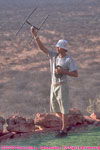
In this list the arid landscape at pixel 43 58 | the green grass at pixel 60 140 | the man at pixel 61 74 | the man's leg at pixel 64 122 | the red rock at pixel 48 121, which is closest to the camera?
the green grass at pixel 60 140

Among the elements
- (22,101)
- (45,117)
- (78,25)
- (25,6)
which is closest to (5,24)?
(78,25)

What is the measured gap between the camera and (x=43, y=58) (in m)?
18.8

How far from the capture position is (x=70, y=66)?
586cm

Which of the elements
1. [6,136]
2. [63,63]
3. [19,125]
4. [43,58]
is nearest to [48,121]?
[19,125]

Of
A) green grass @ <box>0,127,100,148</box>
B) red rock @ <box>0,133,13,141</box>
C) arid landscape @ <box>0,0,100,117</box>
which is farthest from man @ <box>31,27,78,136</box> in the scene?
arid landscape @ <box>0,0,100,117</box>

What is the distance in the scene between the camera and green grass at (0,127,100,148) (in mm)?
5620

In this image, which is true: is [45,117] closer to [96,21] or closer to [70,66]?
[70,66]

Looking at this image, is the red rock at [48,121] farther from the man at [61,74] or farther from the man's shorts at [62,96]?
the man's shorts at [62,96]

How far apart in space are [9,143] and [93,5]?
113 ft

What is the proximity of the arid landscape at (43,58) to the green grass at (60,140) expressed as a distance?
3.62 meters

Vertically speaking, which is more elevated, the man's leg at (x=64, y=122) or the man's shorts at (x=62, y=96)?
the man's shorts at (x=62, y=96)

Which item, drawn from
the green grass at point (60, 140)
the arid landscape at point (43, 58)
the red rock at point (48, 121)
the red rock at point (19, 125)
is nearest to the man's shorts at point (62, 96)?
the red rock at point (48, 121)

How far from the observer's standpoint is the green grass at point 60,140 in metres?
5.62

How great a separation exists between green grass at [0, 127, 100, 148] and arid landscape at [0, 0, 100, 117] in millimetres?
3616
